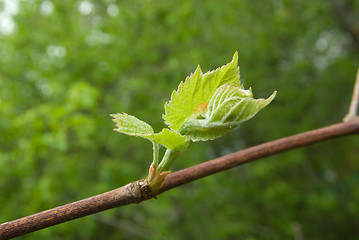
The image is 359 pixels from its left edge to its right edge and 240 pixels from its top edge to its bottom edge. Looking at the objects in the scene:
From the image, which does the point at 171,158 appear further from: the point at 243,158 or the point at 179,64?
the point at 179,64

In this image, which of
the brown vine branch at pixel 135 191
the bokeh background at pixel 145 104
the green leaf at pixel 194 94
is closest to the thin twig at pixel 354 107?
the brown vine branch at pixel 135 191

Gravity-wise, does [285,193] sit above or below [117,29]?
below

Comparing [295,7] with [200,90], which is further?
[295,7]

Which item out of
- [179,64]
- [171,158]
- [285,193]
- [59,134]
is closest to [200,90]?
[171,158]

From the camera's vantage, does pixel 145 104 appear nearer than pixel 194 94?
No

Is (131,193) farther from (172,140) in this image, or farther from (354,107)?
(354,107)

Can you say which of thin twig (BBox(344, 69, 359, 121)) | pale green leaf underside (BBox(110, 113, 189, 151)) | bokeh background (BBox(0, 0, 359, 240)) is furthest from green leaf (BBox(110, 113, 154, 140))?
bokeh background (BBox(0, 0, 359, 240))

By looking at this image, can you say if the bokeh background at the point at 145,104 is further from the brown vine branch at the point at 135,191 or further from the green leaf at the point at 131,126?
the green leaf at the point at 131,126

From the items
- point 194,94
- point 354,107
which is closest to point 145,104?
point 354,107
